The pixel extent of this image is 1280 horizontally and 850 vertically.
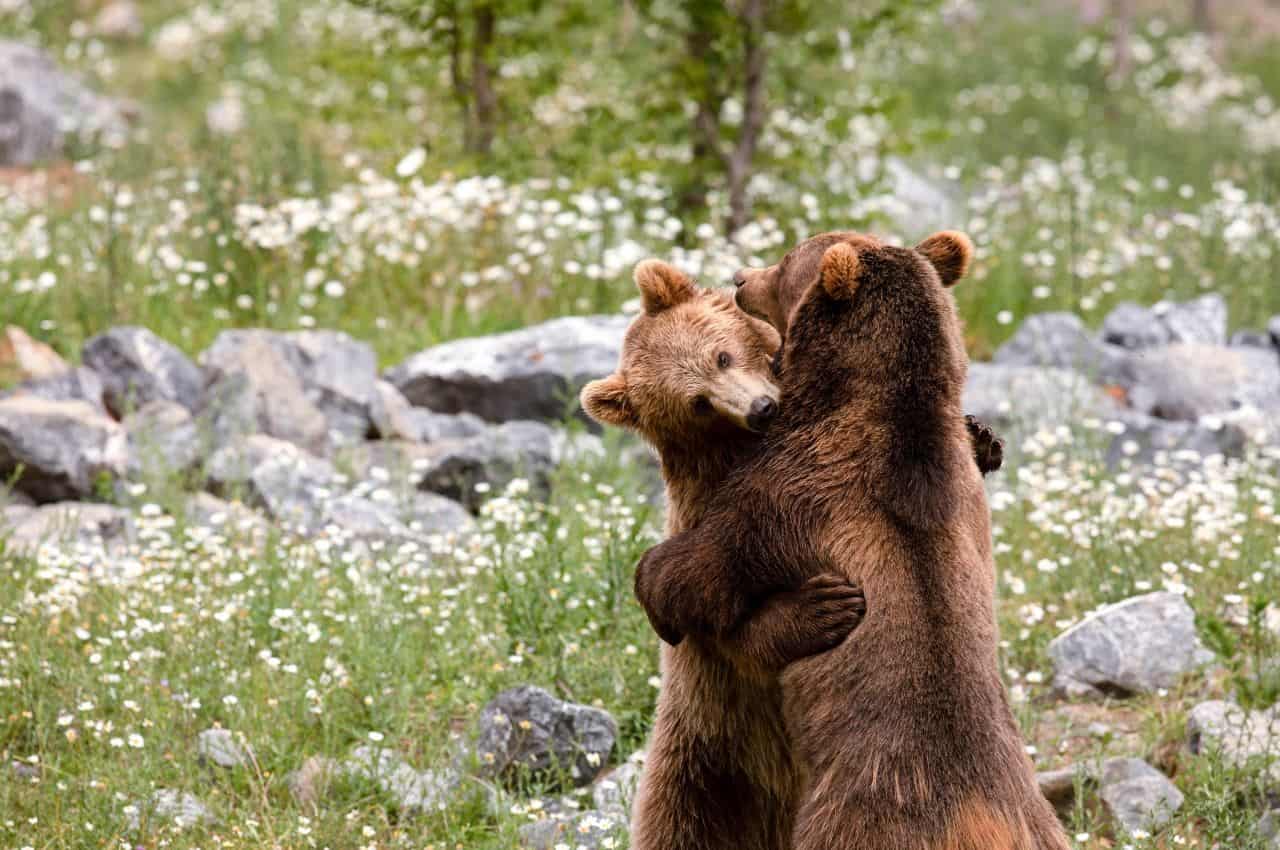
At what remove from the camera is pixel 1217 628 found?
18.2ft

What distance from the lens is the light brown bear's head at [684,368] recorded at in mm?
3273

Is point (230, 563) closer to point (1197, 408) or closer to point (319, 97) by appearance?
point (1197, 408)

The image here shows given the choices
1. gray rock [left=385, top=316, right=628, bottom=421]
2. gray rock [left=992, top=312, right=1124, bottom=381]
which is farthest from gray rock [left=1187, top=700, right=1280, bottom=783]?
gray rock [left=992, top=312, right=1124, bottom=381]

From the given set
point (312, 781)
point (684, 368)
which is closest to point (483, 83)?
point (312, 781)

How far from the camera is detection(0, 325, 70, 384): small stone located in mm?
8023

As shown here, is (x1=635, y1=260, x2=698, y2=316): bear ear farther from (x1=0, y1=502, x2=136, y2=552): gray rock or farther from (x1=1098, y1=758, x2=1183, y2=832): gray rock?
(x1=0, y1=502, x2=136, y2=552): gray rock

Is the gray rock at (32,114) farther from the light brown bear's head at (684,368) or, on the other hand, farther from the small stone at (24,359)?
the light brown bear's head at (684,368)

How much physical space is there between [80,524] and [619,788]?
3345 millimetres

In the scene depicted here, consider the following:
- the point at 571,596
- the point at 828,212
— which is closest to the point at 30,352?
the point at 571,596

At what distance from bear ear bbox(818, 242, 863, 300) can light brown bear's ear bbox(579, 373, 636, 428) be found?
54cm

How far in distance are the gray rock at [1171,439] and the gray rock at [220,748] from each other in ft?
15.7

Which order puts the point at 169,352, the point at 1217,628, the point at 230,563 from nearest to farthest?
the point at 1217,628 < the point at 230,563 < the point at 169,352

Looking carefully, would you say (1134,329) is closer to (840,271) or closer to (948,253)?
(948,253)

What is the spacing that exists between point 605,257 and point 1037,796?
6269 mm
